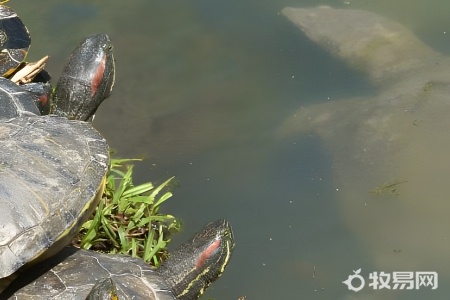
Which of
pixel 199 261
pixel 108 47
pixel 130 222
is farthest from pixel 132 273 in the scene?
pixel 108 47

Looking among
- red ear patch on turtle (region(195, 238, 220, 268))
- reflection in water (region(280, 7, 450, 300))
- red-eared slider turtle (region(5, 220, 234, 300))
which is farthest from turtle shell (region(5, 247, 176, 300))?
reflection in water (region(280, 7, 450, 300))

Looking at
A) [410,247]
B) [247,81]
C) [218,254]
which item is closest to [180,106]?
[247,81]

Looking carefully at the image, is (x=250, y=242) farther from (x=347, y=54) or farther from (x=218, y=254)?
(x=347, y=54)

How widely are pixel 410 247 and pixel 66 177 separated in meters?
1.79

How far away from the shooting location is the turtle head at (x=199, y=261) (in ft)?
11.9

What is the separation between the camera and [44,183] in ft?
10.4

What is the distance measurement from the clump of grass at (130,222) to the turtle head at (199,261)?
0.30 metres

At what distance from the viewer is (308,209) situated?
162 inches

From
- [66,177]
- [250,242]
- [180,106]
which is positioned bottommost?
[250,242]

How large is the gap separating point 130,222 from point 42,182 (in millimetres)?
953

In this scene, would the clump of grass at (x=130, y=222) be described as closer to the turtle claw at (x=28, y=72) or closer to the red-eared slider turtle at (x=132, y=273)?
the red-eared slider turtle at (x=132, y=273)

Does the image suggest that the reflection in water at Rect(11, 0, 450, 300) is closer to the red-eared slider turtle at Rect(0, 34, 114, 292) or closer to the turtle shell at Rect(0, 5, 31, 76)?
the turtle shell at Rect(0, 5, 31, 76)

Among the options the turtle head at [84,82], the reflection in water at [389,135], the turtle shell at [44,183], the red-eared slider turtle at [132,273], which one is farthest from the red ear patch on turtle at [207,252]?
the turtle head at [84,82]

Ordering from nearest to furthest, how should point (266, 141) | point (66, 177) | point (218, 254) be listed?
1. point (66, 177)
2. point (218, 254)
3. point (266, 141)
